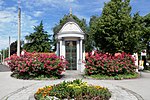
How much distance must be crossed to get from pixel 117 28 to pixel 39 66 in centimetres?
993

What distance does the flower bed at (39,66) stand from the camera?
16469 millimetres

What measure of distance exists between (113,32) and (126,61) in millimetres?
6500

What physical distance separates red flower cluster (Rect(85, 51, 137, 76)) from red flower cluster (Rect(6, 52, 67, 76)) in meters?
1.99

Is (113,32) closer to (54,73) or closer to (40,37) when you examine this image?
(54,73)

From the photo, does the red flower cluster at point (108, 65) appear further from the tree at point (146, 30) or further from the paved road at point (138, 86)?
the tree at point (146, 30)

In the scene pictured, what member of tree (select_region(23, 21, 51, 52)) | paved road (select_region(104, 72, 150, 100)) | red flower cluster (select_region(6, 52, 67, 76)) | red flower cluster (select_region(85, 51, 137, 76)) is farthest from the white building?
tree (select_region(23, 21, 51, 52))

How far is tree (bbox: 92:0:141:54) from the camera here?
2361 cm

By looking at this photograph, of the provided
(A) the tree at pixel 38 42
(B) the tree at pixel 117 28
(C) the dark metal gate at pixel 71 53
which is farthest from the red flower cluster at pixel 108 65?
(A) the tree at pixel 38 42

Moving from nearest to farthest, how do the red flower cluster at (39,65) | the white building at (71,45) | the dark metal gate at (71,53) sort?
the red flower cluster at (39,65), the white building at (71,45), the dark metal gate at (71,53)

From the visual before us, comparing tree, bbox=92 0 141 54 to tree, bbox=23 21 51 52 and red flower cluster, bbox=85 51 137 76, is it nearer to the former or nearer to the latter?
red flower cluster, bbox=85 51 137 76

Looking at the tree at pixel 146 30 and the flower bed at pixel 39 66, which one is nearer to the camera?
the flower bed at pixel 39 66

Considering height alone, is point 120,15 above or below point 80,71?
above

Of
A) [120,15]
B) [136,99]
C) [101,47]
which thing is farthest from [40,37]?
[136,99]

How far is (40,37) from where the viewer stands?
42.9 m
